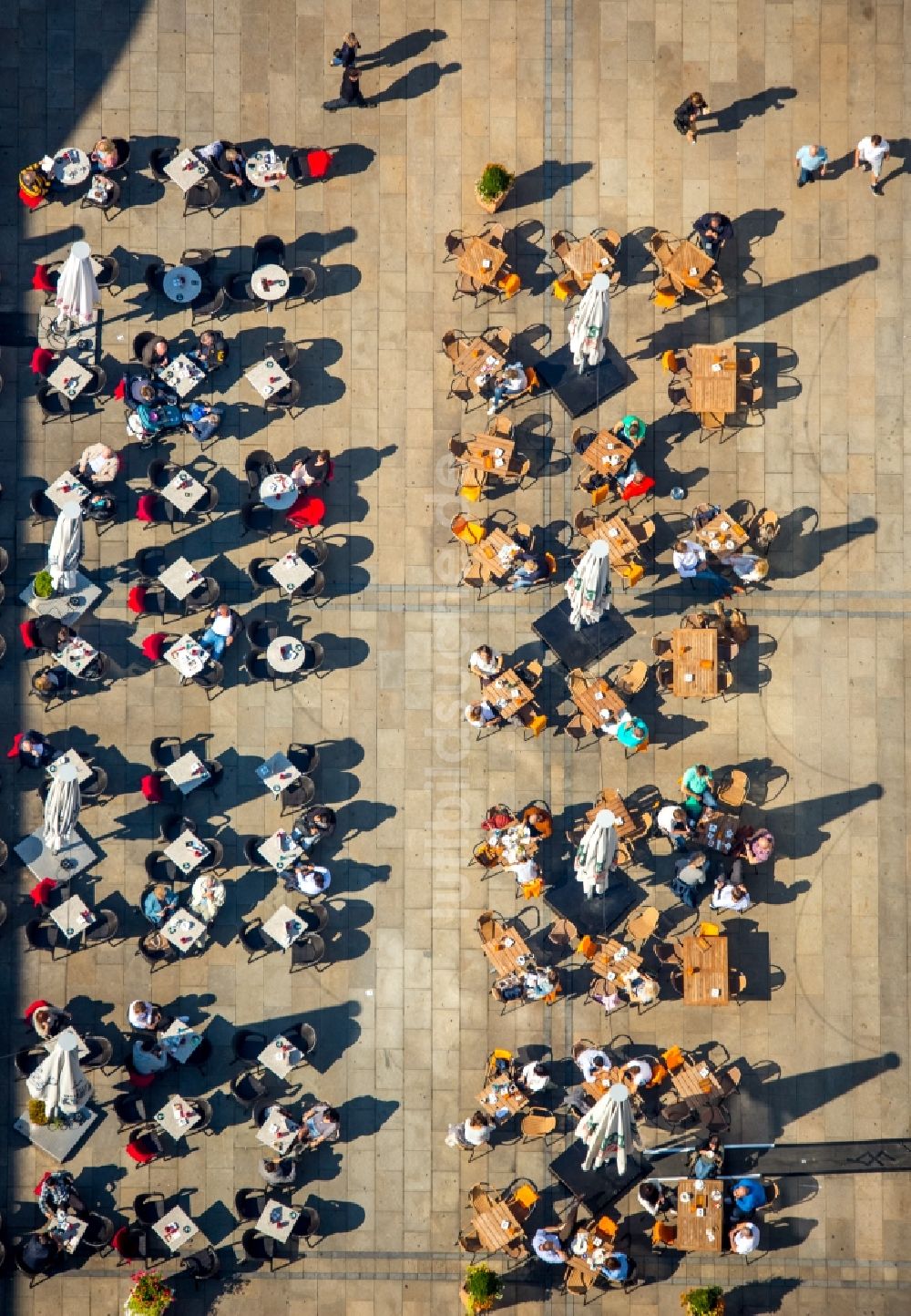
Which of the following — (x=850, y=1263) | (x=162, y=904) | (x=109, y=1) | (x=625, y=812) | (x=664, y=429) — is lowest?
(x=850, y=1263)

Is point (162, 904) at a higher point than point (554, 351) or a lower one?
lower

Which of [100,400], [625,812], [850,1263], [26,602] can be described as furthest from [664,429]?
[850,1263]

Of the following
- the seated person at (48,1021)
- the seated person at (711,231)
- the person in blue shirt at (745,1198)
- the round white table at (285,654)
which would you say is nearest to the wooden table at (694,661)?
the round white table at (285,654)

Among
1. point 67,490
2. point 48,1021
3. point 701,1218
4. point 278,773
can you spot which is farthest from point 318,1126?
point 67,490

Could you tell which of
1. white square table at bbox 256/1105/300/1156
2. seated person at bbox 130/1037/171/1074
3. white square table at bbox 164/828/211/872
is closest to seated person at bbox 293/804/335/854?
white square table at bbox 164/828/211/872

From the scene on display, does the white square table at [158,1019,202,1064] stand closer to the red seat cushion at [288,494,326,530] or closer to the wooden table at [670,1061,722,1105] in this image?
the wooden table at [670,1061,722,1105]

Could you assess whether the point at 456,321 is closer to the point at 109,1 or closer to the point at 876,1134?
the point at 109,1
